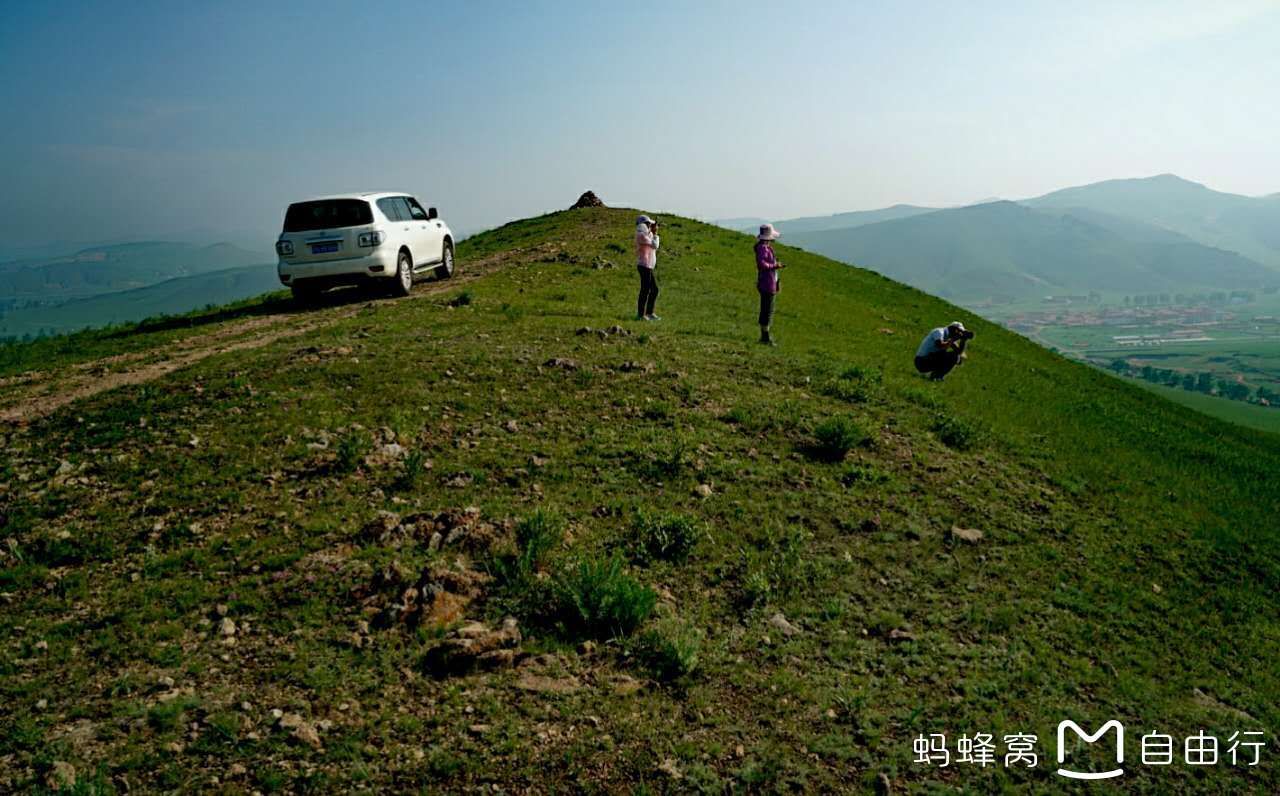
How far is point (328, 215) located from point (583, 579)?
15.0 metres

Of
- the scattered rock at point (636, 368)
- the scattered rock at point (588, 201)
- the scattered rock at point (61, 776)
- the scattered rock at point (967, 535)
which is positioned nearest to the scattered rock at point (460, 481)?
the scattered rock at point (61, 776)

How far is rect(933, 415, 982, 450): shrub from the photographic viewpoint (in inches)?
435

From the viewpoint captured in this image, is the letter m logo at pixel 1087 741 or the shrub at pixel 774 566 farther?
the shrub at pixel 774 566

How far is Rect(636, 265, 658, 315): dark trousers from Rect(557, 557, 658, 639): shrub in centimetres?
1103

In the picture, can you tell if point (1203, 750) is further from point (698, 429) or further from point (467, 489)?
point (467, 489)

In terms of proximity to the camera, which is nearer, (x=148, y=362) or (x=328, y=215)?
(x=148, y=362)

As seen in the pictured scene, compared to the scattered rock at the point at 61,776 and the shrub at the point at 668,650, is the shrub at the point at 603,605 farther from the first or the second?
the scattered rock at the point at 61,776

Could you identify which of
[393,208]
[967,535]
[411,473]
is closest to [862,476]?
[967,535]

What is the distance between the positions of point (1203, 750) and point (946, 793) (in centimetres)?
258

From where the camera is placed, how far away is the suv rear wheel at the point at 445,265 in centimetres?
2252

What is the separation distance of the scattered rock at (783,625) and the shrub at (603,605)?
1122 mm

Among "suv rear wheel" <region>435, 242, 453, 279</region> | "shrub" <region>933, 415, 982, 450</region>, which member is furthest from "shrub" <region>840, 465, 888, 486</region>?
"suv rear wheel" <region>435, 242, 453, 279</region>

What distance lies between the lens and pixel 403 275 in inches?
739

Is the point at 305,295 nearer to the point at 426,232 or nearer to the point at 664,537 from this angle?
the point at 426,232
